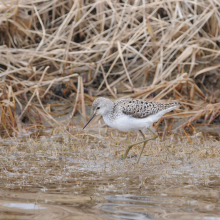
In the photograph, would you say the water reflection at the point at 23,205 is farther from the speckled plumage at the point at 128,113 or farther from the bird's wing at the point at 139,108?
the bird's wing at the point at 139,108

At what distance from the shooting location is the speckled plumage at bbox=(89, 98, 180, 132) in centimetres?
568

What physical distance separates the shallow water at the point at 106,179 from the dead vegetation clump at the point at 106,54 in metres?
1.30

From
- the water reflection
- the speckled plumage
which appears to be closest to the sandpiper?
the speckled plumage

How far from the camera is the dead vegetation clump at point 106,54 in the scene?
25.7 feet

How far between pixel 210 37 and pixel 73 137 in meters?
3.61

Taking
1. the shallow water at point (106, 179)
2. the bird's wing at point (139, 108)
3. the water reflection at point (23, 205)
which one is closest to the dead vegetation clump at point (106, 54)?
the shallow water at point (106, 179)

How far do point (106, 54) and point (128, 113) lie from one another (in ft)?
9.48

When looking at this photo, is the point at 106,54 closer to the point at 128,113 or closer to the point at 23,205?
the point at 128,113

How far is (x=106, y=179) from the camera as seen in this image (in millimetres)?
4824

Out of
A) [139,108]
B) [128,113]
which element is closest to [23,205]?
[128,113]

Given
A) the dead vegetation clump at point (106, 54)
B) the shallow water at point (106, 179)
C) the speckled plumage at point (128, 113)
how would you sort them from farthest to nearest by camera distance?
the dead vegetation clump at point (106, 54)
the speckled plumage at point (128, 113)
the shallow water at point (106, 179)

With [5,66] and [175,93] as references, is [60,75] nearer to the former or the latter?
[5,66]

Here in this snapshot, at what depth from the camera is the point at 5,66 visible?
834 centimetres

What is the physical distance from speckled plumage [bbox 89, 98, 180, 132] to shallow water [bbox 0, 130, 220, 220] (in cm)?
45
